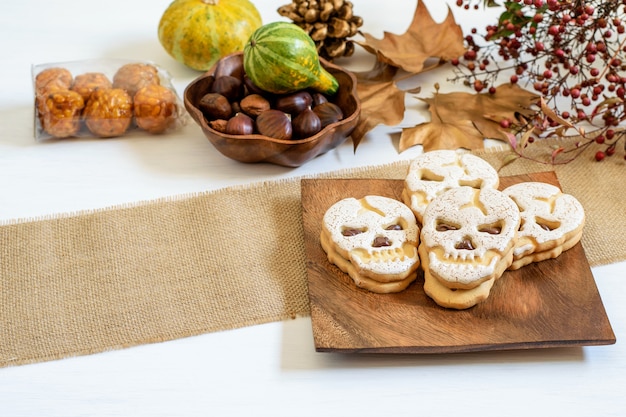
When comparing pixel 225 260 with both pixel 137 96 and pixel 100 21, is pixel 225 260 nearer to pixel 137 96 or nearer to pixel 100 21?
pixel 137 96

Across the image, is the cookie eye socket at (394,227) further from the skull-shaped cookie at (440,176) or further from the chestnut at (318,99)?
the chestnut at (318,99)

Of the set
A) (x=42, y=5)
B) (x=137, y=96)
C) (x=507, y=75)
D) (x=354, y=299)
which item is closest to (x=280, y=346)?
(x=354, y=299)

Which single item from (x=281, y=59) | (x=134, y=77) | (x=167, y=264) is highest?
(x=281, y=59)

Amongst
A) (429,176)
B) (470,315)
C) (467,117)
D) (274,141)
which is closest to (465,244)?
(470,315)

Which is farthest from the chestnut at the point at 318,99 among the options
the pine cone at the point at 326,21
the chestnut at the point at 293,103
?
the pine cone at the point at 326,21

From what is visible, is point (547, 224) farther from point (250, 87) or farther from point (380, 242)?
point (250, 87)
